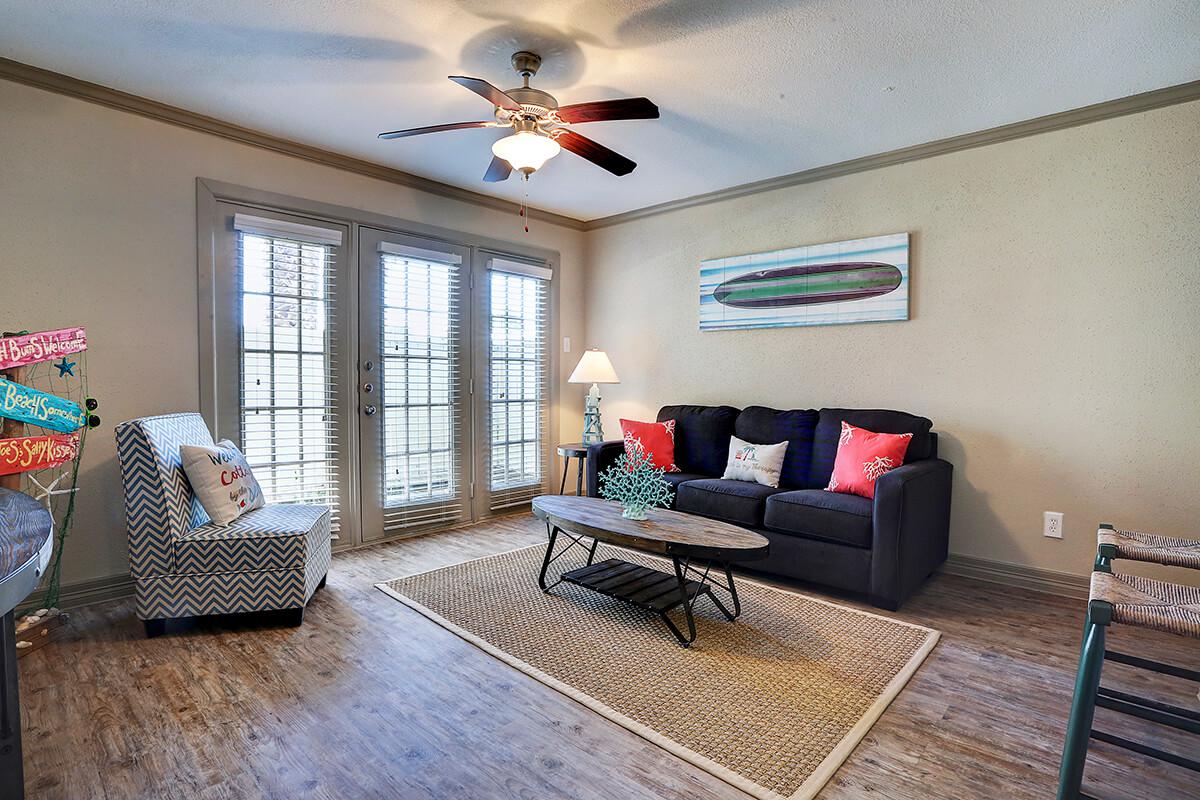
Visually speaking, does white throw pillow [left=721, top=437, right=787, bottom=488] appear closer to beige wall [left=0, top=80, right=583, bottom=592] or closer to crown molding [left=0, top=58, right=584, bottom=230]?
crown molding [left=0, top=58, right=584, bottom=230]

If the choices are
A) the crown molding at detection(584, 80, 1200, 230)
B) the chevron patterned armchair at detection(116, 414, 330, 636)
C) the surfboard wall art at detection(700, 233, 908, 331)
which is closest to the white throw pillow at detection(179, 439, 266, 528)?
the chevron patterned armchair at detection(116, 414, 330, 636)

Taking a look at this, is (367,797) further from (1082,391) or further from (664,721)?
(1082,391)

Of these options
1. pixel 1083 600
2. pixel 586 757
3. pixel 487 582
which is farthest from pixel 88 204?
pixel 1083 600

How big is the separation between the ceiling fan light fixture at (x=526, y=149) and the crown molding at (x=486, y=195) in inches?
66.8

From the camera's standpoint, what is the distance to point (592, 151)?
2826 mm

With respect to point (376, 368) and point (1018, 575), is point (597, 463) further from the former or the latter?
point (1018, 575)

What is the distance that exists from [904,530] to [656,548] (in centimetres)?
130

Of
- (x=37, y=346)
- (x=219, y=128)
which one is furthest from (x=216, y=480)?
(x=219, y=128)

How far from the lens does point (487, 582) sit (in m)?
3.30

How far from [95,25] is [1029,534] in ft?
16.3

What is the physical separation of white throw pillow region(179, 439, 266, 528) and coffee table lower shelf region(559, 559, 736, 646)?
1.59m

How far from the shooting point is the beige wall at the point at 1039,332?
9.57 feet

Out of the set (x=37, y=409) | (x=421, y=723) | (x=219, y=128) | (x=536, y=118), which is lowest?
(x=421, y=723)

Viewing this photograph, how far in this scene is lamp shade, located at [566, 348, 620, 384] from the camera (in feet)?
15.4
